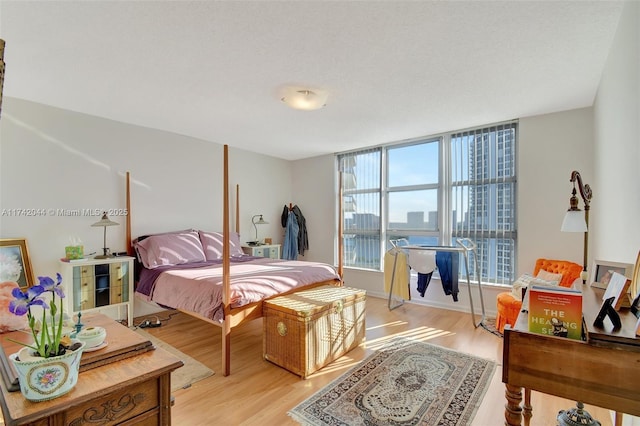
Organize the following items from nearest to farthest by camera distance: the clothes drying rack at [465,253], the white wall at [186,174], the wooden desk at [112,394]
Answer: the wooden desk at [112,394] < the white wall at [186,174] < the clothes drying rack at [465,253]

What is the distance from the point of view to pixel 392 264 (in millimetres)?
4102

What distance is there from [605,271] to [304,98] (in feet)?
8.34

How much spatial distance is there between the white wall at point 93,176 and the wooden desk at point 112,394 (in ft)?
8.54

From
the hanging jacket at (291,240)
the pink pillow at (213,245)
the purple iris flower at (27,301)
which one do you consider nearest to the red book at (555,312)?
the purple iris flower at (27,301)

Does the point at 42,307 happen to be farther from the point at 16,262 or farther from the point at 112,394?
the point at 16,262

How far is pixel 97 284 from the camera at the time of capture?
3.12 metres

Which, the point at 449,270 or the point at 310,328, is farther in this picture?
the point at 449,270

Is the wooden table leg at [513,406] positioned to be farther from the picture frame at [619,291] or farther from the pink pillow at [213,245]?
the pink pillow at [213,245]

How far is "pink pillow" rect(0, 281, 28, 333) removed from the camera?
1.12 metres

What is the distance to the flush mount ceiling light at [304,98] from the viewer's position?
8.95 ft

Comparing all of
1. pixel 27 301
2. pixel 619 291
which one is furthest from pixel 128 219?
pixel 619 291

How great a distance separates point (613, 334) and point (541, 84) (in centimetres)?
246

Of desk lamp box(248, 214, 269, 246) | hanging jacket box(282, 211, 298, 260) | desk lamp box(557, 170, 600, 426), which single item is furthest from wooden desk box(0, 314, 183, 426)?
hanging jacket box(282, 211, 298, 260)

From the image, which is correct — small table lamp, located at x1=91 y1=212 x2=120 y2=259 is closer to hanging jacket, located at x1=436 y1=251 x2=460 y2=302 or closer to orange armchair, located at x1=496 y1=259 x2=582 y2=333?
hanging jacket, located at x1=436 y1=251 x2=460 y2=302
